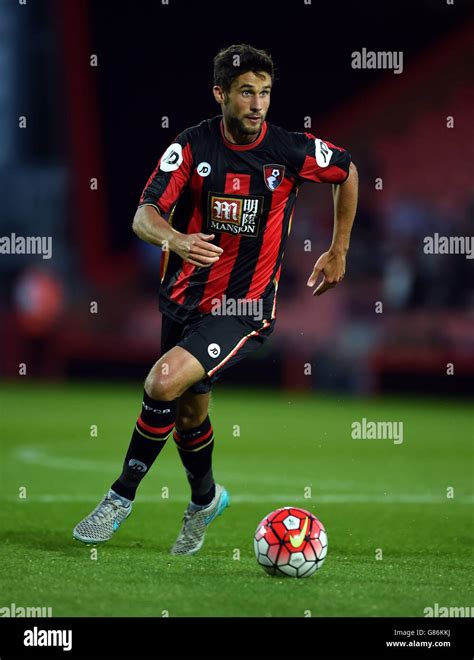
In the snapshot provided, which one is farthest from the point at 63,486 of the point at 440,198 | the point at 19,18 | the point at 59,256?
the point at 19,18

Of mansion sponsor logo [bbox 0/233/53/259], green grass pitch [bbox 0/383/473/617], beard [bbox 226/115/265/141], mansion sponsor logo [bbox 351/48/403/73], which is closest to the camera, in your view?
green grass pitch [bbox 0/383/473/617]

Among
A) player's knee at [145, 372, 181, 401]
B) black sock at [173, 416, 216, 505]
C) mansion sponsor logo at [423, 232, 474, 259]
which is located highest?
mansion sponsor logo at [423, 232, 474, 259]

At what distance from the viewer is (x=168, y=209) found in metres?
5.45

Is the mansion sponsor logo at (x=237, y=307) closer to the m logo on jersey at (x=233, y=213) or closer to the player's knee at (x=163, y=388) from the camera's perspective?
the m logo on jersey at (x=233, y=213)

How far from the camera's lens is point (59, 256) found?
22.8 m

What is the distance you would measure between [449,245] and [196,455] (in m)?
13.2

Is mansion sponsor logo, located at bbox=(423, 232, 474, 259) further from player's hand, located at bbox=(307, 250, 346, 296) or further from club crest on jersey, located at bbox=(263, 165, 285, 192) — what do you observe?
club crest on jersey, located at bbox=(263, 165, 285, 192)

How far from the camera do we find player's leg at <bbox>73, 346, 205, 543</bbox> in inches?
207

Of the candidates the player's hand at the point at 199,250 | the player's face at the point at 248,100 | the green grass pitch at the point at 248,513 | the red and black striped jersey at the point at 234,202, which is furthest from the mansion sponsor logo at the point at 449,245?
the player's hand at the point at 199,250

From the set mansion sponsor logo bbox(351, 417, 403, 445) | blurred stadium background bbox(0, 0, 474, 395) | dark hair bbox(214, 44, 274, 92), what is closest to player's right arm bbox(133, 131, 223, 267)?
dark hair bbox(214, 44, 274, 92)

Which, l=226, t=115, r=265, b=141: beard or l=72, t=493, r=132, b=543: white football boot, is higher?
l=226, t=115, r=265, b=141: beard
